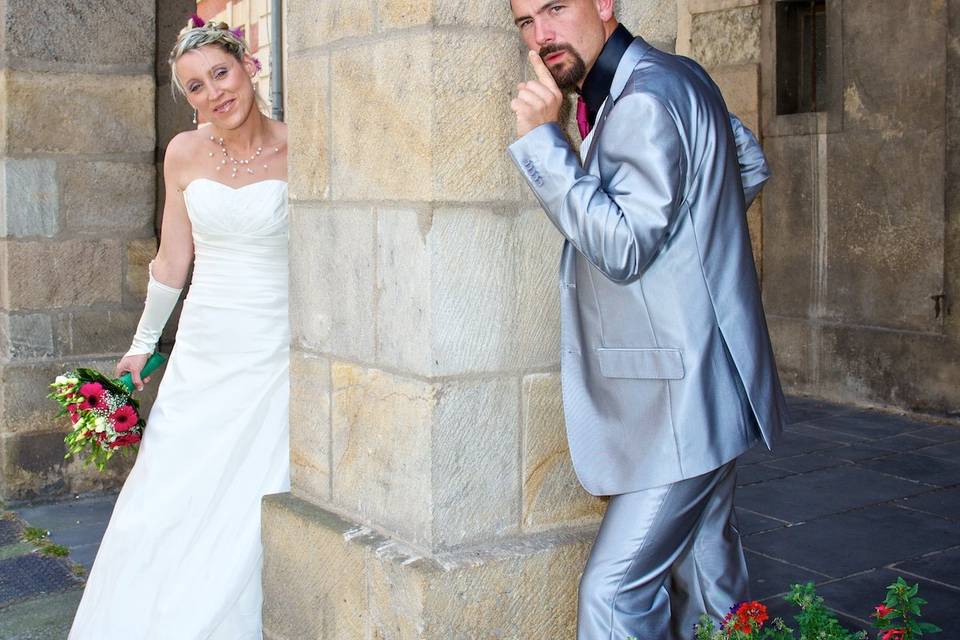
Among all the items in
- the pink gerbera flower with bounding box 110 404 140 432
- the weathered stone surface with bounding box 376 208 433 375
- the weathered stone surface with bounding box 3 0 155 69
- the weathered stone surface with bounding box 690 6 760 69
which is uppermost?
the weathered stone surface with bounding box 690 6 760 69

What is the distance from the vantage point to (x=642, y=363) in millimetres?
2445

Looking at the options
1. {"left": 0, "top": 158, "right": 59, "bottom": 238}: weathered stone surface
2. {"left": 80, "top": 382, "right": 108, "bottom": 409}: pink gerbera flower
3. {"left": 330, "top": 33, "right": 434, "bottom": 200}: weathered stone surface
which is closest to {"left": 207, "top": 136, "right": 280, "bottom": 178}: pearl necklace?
{"left": 80, "top": 382, "right": 108, "bottom": 409}: pink gerbera flower

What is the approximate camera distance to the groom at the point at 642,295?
2.34 metres

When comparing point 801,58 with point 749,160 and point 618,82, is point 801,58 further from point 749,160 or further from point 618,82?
point 618,82

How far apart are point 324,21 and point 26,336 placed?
327 centimetres

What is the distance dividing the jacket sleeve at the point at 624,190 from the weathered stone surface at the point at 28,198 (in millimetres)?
3964

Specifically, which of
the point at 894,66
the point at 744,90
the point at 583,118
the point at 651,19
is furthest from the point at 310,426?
the point at 744,90

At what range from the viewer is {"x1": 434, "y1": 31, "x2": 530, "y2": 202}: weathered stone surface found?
2668 mm

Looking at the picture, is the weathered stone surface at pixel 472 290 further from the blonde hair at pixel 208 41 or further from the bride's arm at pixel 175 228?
the bride's arm at pixel 175 228

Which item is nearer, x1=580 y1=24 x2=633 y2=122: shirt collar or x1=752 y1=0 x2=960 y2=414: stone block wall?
x1=580 y1=24 x2=633 y2=122: shirt collar

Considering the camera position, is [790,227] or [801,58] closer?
[790,227]

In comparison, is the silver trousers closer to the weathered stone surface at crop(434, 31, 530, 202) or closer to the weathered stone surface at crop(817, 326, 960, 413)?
the weathered stone surface at crop(434, 31, 530, 202)

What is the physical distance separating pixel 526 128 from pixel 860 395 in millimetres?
5561

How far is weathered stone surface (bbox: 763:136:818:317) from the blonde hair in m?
4.57
